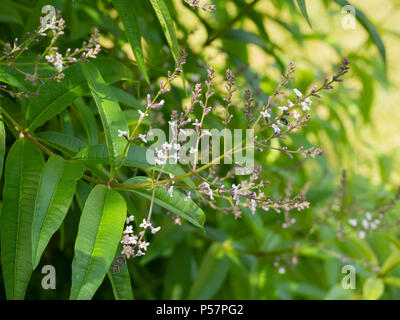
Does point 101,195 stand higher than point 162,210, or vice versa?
point 162,210

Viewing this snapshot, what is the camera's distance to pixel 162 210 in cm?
108

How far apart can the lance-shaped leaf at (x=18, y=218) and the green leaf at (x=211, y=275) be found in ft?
1.96

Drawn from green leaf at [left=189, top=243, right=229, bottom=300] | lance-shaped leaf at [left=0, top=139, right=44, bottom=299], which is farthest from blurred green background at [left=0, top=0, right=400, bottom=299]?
lance-shaped leaf at [left=0, top=139, right=44, bottom=299]

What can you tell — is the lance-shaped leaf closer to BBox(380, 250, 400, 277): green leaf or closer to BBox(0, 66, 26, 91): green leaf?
BBox(0, 66, 26, 91): green leaf

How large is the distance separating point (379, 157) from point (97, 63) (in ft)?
4.57

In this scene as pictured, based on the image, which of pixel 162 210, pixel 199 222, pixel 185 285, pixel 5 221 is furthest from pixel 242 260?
pixel 5 221

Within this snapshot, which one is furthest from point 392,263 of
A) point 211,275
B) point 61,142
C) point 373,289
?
point 61,142

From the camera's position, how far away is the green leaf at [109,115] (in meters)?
0.66

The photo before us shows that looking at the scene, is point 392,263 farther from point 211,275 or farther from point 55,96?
point 55,96

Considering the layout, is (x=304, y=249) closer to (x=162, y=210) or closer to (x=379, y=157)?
(x=162, y=210)

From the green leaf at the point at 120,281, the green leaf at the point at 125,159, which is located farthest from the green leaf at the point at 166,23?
the green leaf at the point at 120,281

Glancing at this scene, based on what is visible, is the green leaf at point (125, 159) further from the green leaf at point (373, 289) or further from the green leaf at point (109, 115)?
the green leaf at point (373, 289)

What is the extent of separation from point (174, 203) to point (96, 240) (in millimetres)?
118

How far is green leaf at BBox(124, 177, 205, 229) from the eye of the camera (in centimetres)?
66
